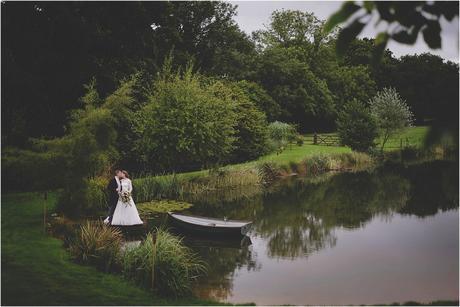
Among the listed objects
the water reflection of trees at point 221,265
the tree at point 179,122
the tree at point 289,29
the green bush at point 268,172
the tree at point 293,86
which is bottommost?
the water reflection of trees at point 221,265

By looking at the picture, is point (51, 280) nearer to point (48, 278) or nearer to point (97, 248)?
point (48, 278)

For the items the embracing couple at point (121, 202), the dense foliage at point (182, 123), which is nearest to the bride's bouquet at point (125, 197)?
the embracing couple at point (121, 202)

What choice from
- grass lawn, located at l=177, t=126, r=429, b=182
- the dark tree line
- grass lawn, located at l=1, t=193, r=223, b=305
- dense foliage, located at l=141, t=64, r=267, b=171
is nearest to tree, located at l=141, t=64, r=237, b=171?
dense foliage, located at l=141, t=64, r=267, b=171

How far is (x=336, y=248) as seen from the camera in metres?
18.2

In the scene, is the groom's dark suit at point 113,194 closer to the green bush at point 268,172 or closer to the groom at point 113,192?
the groom at point 113,192

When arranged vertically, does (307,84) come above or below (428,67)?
below

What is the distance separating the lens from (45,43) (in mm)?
25078

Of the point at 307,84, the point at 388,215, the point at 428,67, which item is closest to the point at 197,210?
the point at 388,215

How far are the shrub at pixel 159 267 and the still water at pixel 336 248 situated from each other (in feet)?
3.34

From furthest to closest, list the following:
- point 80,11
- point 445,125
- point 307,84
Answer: point 307,84 < point 80,11 < point 445,125

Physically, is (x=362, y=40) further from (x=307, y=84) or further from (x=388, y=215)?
(x=388, y=215)

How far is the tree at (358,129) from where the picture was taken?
4497cm

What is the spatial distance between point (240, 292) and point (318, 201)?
15.1 metres

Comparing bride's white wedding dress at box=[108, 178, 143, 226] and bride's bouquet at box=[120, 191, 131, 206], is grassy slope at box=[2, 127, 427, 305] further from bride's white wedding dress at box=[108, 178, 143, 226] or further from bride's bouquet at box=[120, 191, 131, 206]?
bride's bouquet at box=[120, 191, 131, 206]
